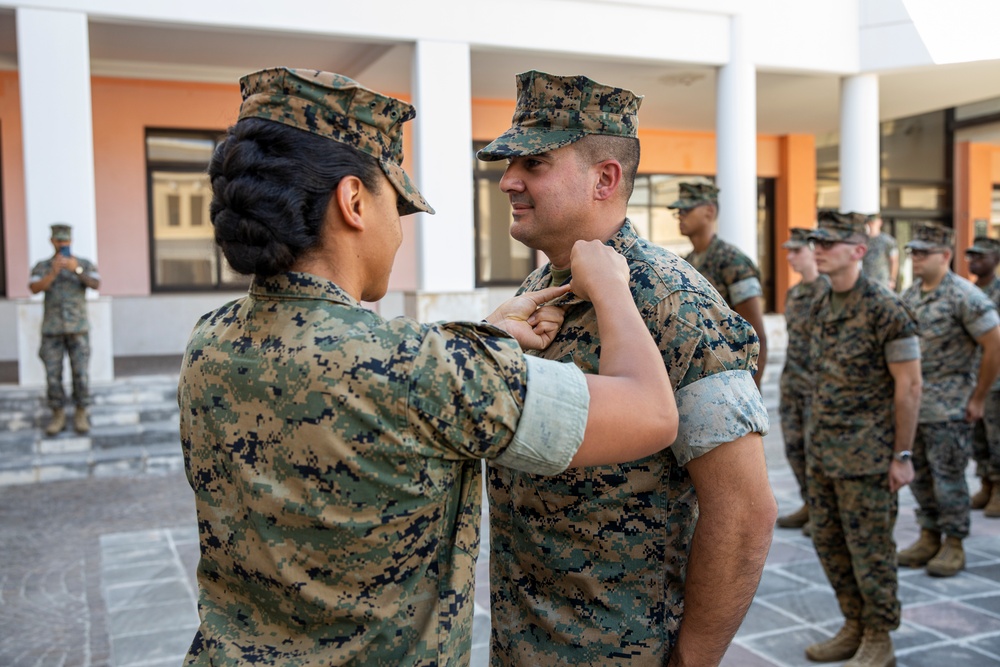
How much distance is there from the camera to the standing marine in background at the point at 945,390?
17.1ft

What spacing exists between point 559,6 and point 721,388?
9657 millimetres

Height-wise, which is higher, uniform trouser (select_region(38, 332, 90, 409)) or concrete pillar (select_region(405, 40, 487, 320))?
concrete pillar (select_region(405, 40, 487, 320))

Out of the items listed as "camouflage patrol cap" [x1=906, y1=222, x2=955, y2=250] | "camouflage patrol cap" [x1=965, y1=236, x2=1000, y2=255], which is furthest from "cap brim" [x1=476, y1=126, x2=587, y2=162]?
"camouflage patrol cap" [x1=965, y1=236, x2=1000, y2=255]

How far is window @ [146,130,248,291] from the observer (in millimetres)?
12406

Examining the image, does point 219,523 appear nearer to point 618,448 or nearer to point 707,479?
point 618,448

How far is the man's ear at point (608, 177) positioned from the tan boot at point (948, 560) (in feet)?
13.5

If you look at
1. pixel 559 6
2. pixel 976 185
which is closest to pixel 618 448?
pixel 559 6

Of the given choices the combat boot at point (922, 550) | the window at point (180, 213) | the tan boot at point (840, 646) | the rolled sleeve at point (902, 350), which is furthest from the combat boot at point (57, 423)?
the rolled sleeve at point (902, 350)

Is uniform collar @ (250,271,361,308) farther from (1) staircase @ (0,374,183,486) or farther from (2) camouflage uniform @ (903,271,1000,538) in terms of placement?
(1) staircase @ (0,374,183,486)

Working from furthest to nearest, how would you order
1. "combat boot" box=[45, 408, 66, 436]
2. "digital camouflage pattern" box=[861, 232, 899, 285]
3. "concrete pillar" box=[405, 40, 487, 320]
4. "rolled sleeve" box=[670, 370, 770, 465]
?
"digital camouflage pattern" box=[861, 232, 899, 285] < "concrete pillar" box=[405, 40, 487, 320] < "combat boot" box=[45, 408, 66, 436] < "rolled sleeve" box=[670, 370, 770, 465]

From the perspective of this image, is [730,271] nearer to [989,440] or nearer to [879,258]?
[989,440]

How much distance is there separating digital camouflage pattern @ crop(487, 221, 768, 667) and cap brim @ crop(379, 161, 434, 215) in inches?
16.9

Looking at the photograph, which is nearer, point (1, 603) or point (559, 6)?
point (1, 603)

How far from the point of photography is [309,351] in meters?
1.31
